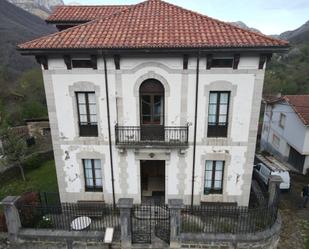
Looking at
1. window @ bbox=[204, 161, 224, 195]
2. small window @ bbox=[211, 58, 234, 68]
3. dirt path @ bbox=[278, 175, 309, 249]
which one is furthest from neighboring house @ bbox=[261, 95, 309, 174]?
small window @ bbox=[211, 58, 234, 68]

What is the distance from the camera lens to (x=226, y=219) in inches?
459

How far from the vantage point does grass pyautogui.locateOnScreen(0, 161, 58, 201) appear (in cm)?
1605

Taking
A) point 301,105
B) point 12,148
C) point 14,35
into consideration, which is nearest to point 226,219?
point 301,105

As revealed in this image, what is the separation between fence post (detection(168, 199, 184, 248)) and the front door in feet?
9.67

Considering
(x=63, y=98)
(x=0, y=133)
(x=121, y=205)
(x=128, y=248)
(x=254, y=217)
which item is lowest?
(x=128, y=248)

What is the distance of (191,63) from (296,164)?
16197 millimetres

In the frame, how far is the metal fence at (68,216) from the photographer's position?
10.8 m

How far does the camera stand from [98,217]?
11867 mm

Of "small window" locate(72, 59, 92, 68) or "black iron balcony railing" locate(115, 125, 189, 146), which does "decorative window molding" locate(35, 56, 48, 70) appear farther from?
"black iron balcony railing" locate(115, 125, 189, 146)

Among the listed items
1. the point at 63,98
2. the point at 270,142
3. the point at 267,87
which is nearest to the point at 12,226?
the point at 63,98

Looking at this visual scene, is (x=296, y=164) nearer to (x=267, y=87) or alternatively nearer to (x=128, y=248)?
(x=128, y=248)

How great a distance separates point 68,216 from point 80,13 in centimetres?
1126

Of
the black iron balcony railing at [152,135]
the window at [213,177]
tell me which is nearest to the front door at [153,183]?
the window at [213,177]

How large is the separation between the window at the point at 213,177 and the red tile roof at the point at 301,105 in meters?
10.8
